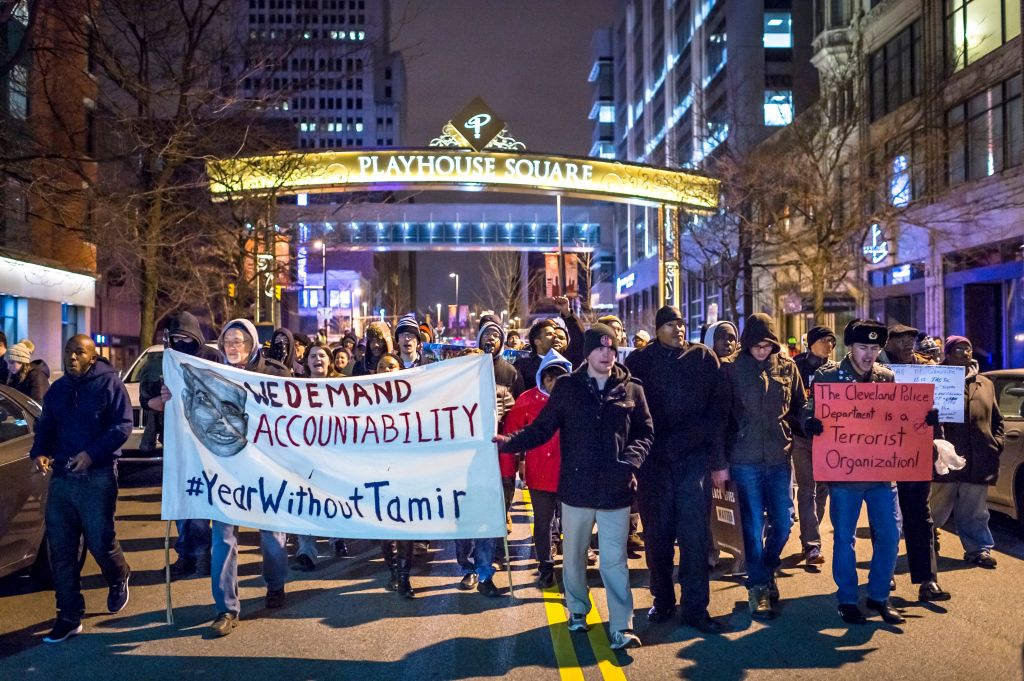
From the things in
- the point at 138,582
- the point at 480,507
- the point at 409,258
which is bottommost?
the point at 138,582

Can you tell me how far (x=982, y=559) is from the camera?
7637 mm

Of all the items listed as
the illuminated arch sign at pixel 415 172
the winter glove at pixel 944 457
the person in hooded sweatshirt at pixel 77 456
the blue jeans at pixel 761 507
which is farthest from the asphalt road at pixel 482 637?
the illuminated arch sign at pixel 415 172

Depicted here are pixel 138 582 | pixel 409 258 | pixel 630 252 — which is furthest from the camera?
pixel 409 258

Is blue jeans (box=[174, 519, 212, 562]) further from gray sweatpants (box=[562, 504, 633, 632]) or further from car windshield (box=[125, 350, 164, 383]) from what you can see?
car windshield (box=[125, 350, 164, 383])

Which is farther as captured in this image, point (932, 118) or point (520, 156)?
point (932, 118)

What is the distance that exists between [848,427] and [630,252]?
70.3m

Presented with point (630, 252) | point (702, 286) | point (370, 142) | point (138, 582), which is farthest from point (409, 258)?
point (138, 582)

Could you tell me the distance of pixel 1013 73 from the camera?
74.0 feet

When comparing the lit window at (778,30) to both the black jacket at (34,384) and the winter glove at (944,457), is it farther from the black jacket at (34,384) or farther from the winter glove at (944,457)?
the winter glove at (944,457)

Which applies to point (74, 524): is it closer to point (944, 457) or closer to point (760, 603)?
point (760, 603)

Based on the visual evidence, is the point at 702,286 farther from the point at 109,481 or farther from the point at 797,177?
the point at 109,481

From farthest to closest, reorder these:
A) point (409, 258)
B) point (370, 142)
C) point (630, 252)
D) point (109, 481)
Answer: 1. point (409, 258)
2. point (370, 142)
3. point (630, 252)
4. point (109, 481)

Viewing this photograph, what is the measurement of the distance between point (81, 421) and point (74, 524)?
0.70 metres

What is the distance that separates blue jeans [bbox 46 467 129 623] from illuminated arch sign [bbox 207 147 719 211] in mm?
12425
